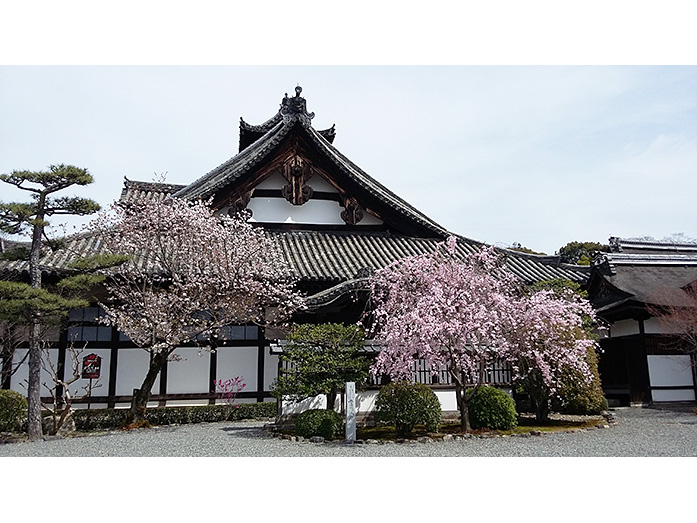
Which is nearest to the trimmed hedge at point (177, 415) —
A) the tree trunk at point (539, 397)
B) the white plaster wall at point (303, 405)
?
the white plaster wall at point (303, 405)

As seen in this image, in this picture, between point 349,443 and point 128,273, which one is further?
point 128,273

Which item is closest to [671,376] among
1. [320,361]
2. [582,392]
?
[582,392]

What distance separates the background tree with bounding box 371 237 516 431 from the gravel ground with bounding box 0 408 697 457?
154 cm

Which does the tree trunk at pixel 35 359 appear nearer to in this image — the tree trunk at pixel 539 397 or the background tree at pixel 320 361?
the background tree at pixel 320 361

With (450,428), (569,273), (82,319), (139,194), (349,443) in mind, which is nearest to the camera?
(349,443)

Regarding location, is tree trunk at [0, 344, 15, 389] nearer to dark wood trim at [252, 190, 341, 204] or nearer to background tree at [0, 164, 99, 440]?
background tree at [0, 164, 99, 440]

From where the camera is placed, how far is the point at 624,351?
18.5 meters

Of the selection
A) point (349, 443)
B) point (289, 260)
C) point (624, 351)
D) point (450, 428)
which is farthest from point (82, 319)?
point (624, 351)

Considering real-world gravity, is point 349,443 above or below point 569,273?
below

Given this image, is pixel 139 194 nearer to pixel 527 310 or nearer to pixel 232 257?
pixel 232 257

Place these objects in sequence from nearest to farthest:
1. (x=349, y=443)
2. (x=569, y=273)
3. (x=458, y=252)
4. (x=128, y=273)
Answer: (x=349, y=443), (x=128, y=273), (x=458, y=252), (x=569, y=273)

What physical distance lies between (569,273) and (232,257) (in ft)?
37.1

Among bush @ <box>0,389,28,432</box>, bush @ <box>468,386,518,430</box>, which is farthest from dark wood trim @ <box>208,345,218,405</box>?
bush @ <box>468,386,518,430</box>

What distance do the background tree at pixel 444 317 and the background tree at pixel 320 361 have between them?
618 millimetres
